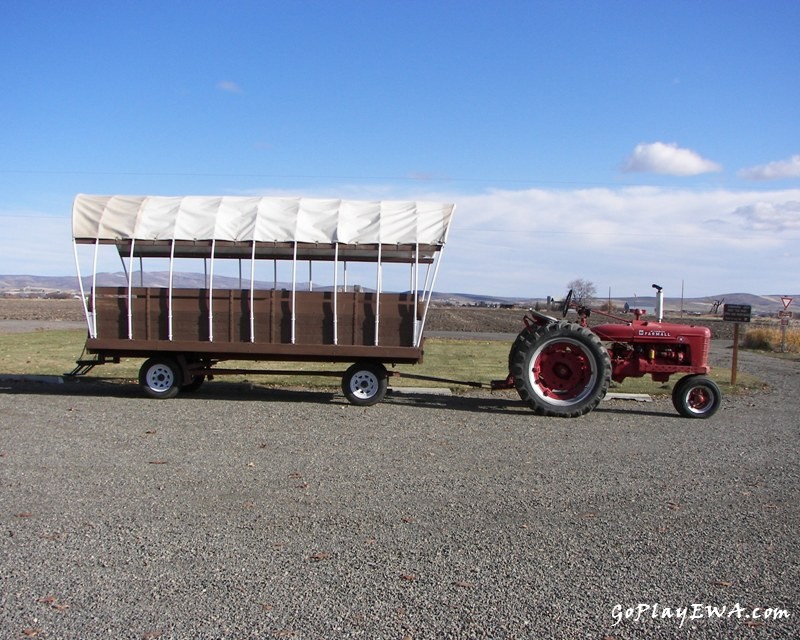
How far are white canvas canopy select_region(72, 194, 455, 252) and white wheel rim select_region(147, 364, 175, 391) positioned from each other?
2.15 m

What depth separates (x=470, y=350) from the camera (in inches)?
962

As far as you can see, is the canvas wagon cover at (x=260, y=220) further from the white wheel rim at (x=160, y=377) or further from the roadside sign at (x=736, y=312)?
the roadside sign at (x=736, y=312)

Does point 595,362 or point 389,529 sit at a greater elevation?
point 595,362

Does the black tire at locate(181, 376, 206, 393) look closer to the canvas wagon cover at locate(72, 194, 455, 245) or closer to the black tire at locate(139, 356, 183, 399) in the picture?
the black tire at locate(139, 356, 183, 399)

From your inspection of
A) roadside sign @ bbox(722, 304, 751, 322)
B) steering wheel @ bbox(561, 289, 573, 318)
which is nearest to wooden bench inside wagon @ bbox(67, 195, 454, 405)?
steering wheel @ bbox(561, 289, 573, 318)

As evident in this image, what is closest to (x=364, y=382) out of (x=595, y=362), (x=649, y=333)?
(x=595, y=362)

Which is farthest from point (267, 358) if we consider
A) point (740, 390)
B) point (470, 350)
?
point (470, 350)

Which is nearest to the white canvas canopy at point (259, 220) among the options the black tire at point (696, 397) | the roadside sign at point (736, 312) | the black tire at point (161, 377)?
the black tire at point (161, 377)

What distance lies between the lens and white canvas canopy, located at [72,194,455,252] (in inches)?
508

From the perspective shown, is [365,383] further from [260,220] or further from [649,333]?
[649,333]

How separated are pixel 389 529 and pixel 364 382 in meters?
6.94

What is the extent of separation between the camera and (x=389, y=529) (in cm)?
634

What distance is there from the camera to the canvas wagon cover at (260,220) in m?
12.9

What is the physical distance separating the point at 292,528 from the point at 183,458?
293cm
